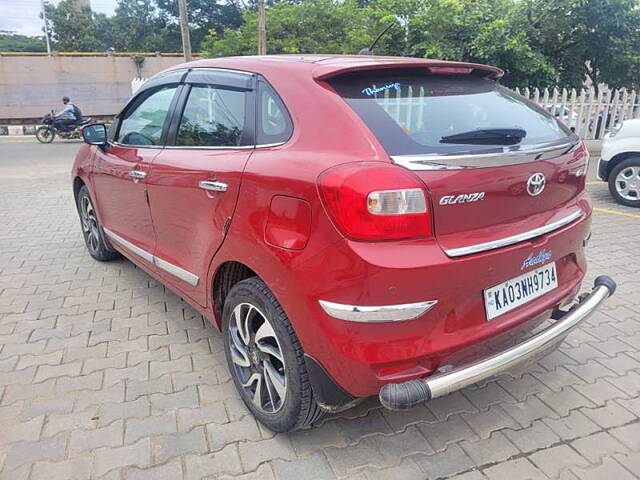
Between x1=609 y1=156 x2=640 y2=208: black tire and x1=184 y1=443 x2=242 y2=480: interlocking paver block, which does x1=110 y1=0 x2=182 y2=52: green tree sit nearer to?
x1=609 y1=156 x2=640 y2=208: black tire

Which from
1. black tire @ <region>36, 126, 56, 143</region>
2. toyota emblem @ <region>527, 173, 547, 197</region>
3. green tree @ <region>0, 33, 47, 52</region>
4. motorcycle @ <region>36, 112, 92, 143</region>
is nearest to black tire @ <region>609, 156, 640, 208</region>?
toyota emblem @ <region>527, 173, 547, 197</region>

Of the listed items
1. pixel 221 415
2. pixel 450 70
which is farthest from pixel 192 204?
pixel 450 70

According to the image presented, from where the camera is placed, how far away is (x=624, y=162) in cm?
647

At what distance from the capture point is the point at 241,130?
2.41 meters

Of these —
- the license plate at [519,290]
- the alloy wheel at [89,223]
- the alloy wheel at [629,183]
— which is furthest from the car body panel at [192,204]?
the alloy wheel at [629,183]

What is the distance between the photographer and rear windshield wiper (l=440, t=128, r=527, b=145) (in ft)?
6.73

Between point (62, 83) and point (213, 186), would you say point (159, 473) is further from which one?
point (62, 83)

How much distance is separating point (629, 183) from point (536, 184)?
213 inches

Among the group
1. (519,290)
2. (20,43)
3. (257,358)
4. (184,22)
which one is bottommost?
(257,358)

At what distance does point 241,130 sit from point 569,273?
174cm

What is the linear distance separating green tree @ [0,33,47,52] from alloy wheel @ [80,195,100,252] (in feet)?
204

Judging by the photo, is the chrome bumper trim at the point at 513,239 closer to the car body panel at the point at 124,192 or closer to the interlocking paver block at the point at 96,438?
the interlocking paver block at the point at 96,438

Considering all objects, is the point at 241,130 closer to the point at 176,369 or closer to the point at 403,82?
the point at 403,82

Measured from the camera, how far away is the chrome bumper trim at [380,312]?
5.85 feet
